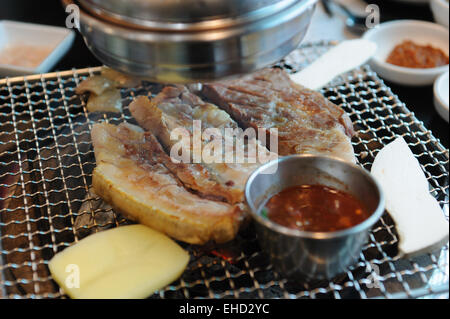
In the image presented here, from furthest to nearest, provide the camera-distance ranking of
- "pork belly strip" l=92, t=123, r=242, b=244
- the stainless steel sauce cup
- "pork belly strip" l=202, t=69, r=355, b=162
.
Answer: "pork belly strip" l=202, t=69, r=355, b=162 < "pork belly strip" l=92, t=123, r=242, b=244 < the stainless steel sauce cup

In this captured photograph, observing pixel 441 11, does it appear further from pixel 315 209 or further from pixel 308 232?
pixel 308 232

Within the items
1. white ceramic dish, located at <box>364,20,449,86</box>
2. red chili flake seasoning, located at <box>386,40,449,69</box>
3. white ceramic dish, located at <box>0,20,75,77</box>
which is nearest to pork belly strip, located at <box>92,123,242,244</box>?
white ceramic dish, located at <box>0,20,75,77</box>

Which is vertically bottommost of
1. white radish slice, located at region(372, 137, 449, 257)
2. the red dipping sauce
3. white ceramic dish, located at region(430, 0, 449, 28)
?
→ white radish slice, located at region(372, 137, 449, 257)

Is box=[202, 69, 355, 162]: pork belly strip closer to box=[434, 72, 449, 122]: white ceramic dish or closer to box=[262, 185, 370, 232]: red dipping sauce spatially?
box=[262, 185, 370, 232]: red dipping sauce

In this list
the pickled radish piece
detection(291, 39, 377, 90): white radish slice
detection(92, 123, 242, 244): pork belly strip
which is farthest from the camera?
detection(291, 39, 377, 90): white radish slice

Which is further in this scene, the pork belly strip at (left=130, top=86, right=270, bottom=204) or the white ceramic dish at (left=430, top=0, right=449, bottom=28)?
the white ceramic dish at (left=430, top=0, right=449, bottom=28)

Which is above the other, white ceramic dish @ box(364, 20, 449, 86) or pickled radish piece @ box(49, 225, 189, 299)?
white ceramic dish @ box(364, 20, 449, 86)
